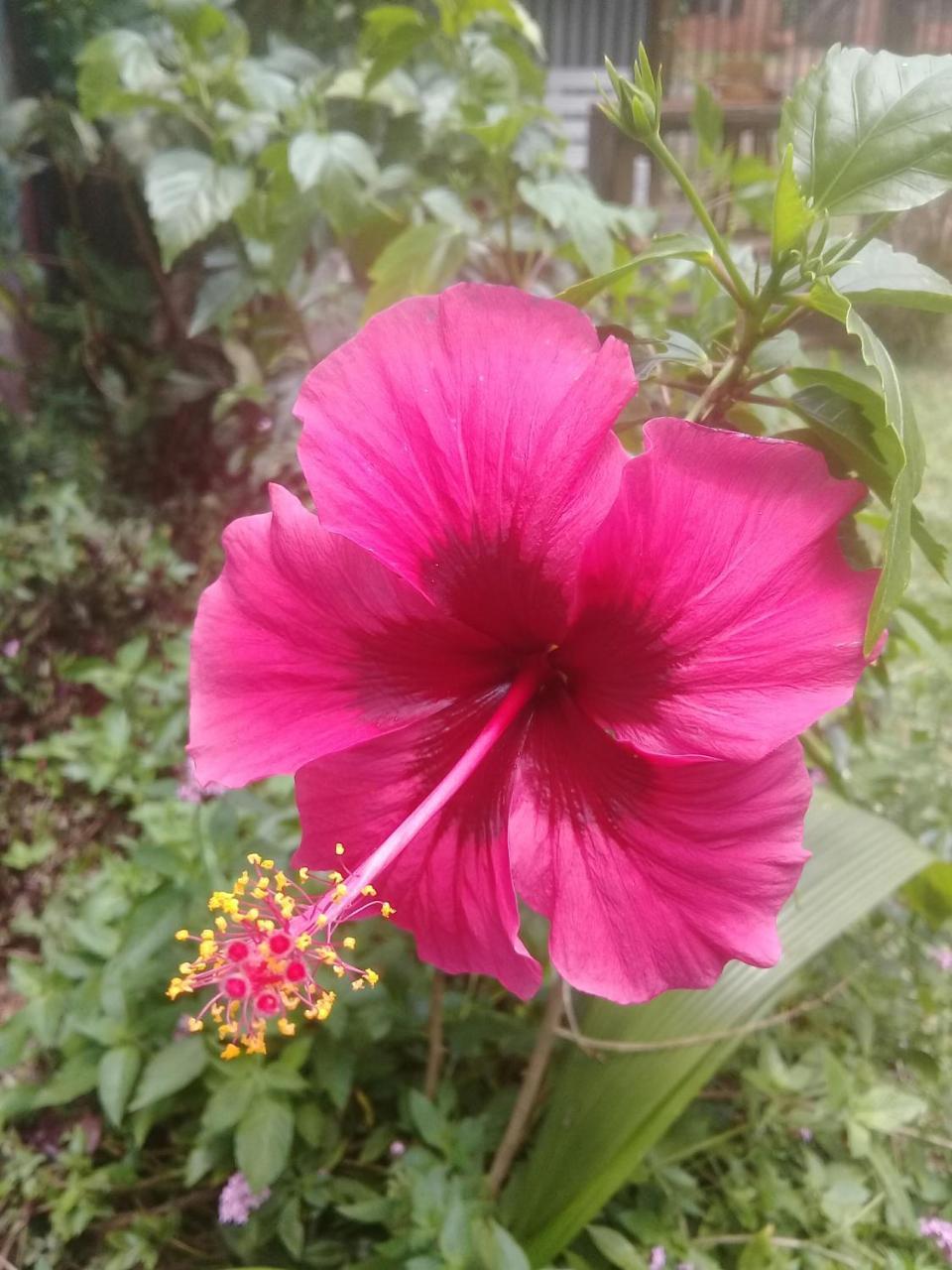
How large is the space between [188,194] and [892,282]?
1.09 metres

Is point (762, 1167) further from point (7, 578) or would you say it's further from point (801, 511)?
point (7, 578)

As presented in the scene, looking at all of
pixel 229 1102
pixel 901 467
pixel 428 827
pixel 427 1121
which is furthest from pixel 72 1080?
pixel 901 467

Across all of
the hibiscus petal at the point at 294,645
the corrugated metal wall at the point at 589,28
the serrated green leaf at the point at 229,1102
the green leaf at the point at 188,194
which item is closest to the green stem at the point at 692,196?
the hibiscus petal at the point at 294,645

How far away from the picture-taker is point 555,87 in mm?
1457

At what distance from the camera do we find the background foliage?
0.53 meters

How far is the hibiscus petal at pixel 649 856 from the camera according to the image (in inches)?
18.3

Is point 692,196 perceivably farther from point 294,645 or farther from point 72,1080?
point 72,1080

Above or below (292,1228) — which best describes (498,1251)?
above

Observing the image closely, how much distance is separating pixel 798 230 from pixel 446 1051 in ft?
2.62

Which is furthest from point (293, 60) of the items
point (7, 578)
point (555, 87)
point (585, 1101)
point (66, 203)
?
point (585, 1101)

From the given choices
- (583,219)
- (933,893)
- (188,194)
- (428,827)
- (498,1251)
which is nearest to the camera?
(428,827)

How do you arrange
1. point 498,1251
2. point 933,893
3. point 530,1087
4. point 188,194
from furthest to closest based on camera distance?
point 188,194, point 933,893, point 530,1087, point 498,1251

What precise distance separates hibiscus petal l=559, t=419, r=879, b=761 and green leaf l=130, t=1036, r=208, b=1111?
0.56 m

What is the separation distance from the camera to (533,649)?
0.55 m
